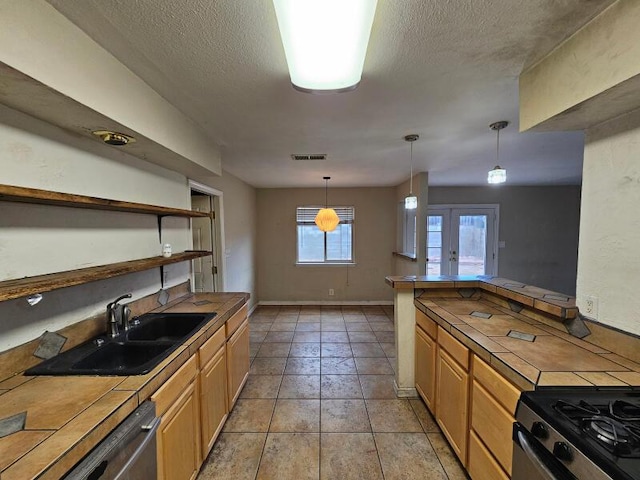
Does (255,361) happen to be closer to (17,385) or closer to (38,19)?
(17,385)

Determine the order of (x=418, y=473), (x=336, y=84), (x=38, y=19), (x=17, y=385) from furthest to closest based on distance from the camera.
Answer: (x=418, y=473) < (x=336, y=84) < (x=17, y=385) < (x=38, y=19)

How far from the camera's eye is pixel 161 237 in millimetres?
2311

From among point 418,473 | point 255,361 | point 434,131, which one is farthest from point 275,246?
point 418,473

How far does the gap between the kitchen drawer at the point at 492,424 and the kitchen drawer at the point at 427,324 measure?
0.57 meters

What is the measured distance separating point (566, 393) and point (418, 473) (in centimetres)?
116

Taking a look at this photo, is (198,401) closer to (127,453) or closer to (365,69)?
(127,453)

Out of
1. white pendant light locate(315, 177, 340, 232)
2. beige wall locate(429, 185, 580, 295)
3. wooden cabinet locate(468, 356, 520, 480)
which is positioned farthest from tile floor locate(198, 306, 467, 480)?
beige wall locate(429, 185, 580, 295)

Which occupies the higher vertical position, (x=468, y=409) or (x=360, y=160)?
(x=360, y=160)

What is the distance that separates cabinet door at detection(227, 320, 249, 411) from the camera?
2.21 metres

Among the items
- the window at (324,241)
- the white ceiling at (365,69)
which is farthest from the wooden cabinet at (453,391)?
the window at (324,241)

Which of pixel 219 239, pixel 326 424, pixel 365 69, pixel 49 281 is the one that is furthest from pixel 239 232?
pixel 365 69

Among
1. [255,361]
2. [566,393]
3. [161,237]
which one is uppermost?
[161,237]

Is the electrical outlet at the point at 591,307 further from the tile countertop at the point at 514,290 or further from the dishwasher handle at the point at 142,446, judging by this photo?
the dishwasher handle at the point at 142,446

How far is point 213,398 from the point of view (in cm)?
189
